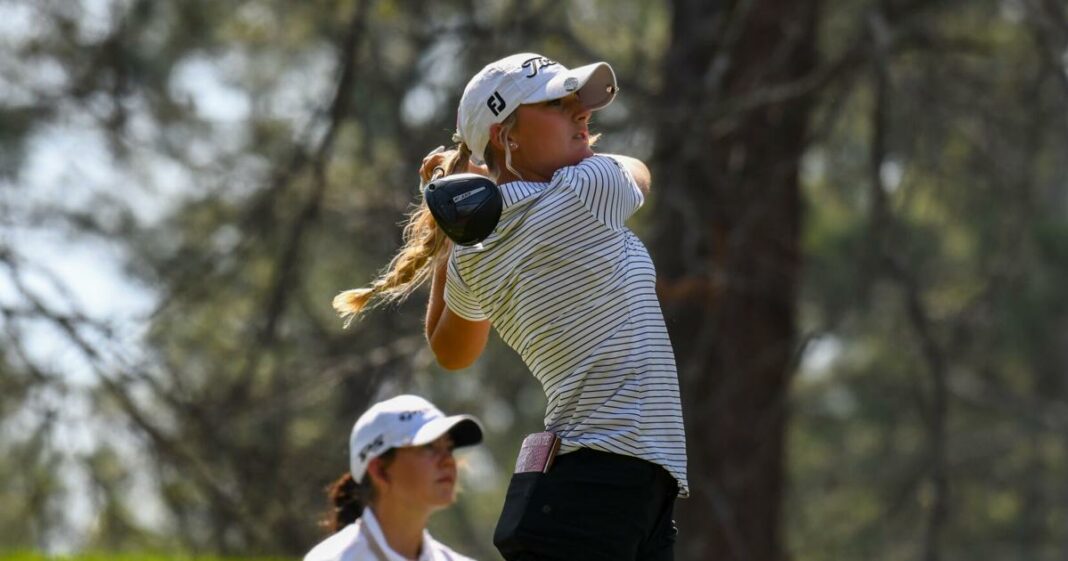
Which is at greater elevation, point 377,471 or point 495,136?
point 495,136

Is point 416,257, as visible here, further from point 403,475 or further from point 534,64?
point 403,475

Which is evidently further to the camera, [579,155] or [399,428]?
[399,428]

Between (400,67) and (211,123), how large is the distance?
3.37 meters

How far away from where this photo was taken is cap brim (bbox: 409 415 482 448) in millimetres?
4980

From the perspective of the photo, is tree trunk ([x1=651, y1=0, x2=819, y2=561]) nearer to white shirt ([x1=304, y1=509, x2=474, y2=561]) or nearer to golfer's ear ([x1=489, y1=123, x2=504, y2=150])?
white shirt ([x1=304, y1=509, x2=474, y2=561])

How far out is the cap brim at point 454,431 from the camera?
4.98 m

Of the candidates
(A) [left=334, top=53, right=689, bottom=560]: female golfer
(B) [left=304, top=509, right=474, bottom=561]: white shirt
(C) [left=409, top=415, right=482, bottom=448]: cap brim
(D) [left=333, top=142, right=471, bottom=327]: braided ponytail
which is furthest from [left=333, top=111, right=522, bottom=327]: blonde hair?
(C) [left=409, top=415, right=482, bottom=448]: cap brim

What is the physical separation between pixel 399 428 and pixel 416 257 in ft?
4.43

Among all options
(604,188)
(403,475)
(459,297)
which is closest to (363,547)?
(403,475)

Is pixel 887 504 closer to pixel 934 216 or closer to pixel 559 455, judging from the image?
pixel 934 216

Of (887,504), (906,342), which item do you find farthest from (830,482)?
(906,342)

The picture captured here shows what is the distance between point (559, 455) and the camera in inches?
135

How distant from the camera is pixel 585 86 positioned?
353cm

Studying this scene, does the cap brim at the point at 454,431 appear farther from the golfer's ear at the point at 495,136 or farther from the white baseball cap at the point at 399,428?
the golfer's ear at the point at 495,136
